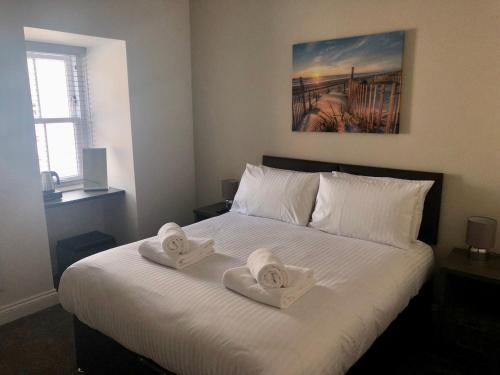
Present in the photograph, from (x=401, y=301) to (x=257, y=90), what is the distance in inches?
82.9

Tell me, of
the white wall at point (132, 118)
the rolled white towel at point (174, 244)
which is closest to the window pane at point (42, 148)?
the white wall at point (132, 118)

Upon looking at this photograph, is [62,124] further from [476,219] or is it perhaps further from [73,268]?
[476,219]

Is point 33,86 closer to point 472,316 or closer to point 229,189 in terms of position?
point 229,189

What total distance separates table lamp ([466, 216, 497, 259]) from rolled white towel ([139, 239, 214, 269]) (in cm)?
152

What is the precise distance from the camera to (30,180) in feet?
9.20

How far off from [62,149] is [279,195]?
6.77 ft

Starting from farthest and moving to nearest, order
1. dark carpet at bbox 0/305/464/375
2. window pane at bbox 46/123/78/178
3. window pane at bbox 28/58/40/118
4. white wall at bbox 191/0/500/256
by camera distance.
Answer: window pane at bbox 46/123/78/178 → window pane at bbox 28/58/40/118 → white wall at bbox 191/0/500/256 → dark carpet at bbox 0/305/464/375

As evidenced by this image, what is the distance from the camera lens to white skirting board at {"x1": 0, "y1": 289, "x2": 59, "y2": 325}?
9.04ft

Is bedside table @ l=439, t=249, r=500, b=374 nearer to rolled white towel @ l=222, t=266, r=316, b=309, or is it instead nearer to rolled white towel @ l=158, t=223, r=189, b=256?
rolled white towel @ l=222, t=266, r=316, b=309

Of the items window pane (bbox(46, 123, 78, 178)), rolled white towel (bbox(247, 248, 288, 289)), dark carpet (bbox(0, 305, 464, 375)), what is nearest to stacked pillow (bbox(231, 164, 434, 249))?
dark carpet (bbox(0, 305, 464, 375))

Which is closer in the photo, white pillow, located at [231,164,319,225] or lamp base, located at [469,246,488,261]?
lamp base, located at [469,246,488,261]

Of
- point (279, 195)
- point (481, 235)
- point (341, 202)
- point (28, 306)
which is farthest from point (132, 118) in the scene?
point (481, 235)

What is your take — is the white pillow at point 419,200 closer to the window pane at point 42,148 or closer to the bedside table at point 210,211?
the bedside table at point 210,211

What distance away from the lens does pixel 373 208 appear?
246 centimetres
